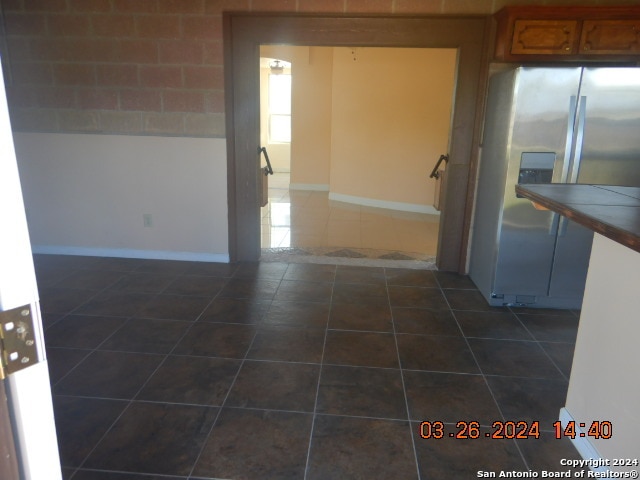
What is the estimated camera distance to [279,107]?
10.6 m

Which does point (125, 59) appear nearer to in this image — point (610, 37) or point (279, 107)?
point (610, 37)

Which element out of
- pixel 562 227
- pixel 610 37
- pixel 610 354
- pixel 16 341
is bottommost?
pixel 610 354

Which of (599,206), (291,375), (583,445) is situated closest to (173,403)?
(291,375)

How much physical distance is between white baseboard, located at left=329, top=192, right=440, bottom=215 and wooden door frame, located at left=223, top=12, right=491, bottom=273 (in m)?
2.77

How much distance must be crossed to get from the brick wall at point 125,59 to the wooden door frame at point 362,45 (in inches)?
3.2

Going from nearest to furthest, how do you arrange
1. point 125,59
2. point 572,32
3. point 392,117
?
point 572,32 < point 125,59 < point 392,117

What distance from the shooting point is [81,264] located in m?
3.92

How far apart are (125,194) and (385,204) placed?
13.1 feet

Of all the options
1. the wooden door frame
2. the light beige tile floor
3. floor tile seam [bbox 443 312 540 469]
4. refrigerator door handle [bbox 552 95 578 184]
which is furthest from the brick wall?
floor tile seam [bbox 443 312 540 469]

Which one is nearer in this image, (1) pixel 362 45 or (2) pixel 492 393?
(2) pixel 492 393

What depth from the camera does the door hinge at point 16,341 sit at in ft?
2.23

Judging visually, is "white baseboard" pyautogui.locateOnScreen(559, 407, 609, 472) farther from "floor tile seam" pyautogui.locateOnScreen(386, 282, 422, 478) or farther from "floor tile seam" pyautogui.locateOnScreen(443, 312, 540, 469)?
"floor tile seam" pyautogui.locateOnScreen(386, 282, 422, 478)

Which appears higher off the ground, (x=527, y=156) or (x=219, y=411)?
(x=527, y=156)

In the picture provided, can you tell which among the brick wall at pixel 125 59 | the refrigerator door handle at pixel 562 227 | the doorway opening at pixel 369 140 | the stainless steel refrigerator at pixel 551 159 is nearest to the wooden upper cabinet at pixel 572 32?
the stainless steel refrigerator at pixel 551 159
